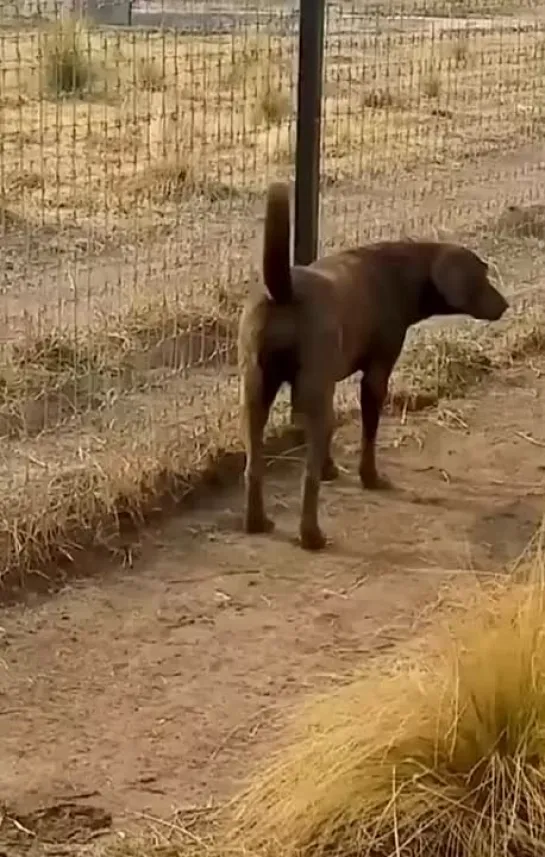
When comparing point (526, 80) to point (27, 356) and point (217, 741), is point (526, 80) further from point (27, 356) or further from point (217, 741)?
point (217, 741)

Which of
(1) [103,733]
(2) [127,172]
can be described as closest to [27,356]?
(1) [103,733]

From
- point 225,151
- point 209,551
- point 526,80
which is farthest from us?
point 526,80

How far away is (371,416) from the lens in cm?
630

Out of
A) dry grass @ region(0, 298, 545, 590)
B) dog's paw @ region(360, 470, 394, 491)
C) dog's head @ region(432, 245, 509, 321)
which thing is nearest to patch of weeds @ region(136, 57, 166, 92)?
dry grass @ region(0, 298, 545, 590)

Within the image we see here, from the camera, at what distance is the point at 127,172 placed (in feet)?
39.1

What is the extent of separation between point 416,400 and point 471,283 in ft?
3.29

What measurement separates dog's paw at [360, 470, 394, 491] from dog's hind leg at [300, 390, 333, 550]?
0.71 m

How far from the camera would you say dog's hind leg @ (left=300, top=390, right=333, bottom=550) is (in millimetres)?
5570

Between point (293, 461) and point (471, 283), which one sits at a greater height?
point (471, 283)

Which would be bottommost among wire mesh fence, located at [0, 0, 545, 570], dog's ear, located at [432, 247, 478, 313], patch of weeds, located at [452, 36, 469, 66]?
wire mesh fence, located at [0, 0, 545, 570]

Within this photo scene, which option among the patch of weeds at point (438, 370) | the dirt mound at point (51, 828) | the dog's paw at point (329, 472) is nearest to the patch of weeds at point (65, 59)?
the patch of weeds at point (438, 370)

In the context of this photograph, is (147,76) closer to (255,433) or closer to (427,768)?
(255,433)

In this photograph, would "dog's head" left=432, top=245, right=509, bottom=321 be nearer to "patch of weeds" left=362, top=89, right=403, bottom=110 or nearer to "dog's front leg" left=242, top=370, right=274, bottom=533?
"dog's front leg" left=242, top=370, right=274, bottom=533

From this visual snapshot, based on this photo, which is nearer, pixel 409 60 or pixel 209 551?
pixel 209 551
